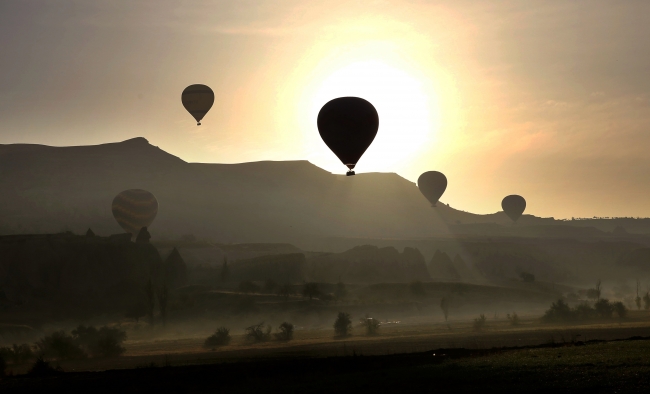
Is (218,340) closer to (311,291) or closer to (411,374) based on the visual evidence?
(311,291)

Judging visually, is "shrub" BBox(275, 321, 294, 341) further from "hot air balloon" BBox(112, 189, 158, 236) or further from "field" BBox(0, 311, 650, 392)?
"hot air balloon" BBox(112, 189, 158, 236)

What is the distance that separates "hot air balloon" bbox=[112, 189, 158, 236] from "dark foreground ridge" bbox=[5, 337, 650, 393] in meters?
81.4

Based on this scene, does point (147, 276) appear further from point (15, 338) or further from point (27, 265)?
point (15, 338)

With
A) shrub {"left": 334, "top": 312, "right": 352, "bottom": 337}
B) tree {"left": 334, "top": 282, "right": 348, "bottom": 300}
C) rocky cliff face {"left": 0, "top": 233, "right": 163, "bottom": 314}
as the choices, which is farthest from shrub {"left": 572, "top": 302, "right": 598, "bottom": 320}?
rocky cliff face {"left": 0, "top": 233, "right": 163, "bottom": 314}

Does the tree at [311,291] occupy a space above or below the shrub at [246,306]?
above

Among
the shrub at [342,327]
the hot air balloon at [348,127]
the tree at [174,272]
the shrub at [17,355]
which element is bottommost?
the shrub at [17,355]

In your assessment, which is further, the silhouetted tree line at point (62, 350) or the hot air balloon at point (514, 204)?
the hot air balloon at point (514, 204)

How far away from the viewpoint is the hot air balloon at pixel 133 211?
12025 cm

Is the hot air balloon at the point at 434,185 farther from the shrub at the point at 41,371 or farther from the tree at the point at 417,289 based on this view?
the shrub at the point at 41,371

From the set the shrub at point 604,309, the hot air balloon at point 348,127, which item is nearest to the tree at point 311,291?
the hot air balloon at point 348,127

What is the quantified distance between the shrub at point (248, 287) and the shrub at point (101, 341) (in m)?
27.2

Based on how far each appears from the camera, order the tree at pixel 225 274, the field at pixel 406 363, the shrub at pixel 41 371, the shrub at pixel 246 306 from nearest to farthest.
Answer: the field at pixel 406 363
the shrub at pixel 41 371
the shrub at pixel 246 306
the tree at pixel 225 274

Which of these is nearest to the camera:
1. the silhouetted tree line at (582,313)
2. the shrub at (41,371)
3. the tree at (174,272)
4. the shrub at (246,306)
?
the shrub at (41,371)

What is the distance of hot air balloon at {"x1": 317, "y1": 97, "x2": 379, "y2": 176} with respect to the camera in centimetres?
6147
